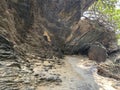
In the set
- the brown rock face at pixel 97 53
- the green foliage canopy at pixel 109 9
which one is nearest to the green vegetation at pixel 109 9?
the green foliage canopy at pixel 109 9

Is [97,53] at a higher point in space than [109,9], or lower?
lower

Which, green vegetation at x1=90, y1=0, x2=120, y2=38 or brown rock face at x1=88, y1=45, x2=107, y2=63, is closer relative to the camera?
green vegetation at x1=90, y1=0, x2=120, y2=38

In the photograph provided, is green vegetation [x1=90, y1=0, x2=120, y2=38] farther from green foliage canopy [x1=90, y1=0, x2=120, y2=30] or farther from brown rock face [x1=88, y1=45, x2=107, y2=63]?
brown rock face [x1=88, y1=45, x2=107, y2=63]

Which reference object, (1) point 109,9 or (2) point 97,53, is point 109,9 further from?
(2) point 97,53

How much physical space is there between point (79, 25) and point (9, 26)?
520 inches

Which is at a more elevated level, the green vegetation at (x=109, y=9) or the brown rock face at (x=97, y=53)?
the green vegetation at (x=109, y=9)

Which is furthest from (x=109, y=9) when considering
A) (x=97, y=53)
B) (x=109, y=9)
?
(x=97, y=53)

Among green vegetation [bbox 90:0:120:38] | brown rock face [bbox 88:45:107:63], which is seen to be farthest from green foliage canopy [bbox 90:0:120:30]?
brown rock face [bbox 88:45:107:63]

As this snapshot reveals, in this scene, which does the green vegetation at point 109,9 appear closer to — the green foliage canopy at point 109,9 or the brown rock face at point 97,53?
the green foliage canopy at point 109,9

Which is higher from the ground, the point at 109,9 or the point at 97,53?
the point at 109,9

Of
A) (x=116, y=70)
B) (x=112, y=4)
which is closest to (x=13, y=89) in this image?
(x=116, y=70)

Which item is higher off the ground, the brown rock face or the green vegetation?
the green vegetation

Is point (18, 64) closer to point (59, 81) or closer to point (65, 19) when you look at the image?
point (59, 81)

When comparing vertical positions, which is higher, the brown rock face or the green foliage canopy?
the green foliage canopy
